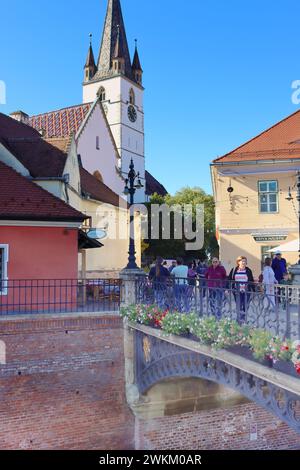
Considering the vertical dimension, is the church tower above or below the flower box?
above

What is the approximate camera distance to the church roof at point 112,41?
189 ft

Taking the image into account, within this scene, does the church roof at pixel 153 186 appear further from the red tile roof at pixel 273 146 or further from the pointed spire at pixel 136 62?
the red tile roof at pixel 273 146

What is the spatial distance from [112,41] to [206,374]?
184 feet

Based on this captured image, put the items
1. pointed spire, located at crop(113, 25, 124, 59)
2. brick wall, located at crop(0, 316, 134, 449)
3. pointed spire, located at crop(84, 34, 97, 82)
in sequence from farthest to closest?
pointed spire, located at crop(84, 34, 97, 82), pointed spire, located at crop(113, 25, 124, 59), brick wall, located at crop(0, 316, 134, 449)

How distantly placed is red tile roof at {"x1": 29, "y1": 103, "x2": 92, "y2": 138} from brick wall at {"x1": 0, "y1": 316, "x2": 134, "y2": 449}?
21263 mm

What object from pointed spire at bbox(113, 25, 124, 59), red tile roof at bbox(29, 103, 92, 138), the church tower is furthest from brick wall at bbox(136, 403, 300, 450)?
pointed spire at bbox(113, 25, 124, 59)

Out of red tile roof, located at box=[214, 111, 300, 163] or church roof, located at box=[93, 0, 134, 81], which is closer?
red tile roof, located at box=[214, 111, 300, 163]

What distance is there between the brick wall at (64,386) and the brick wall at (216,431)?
612 millimetres

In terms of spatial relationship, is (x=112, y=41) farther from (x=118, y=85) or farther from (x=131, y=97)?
(x=131, y=97)

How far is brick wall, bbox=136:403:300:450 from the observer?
1210 cm

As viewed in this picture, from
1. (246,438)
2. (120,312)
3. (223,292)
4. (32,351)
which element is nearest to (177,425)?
(246,438)

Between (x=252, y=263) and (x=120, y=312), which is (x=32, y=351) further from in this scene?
(x=252, y=263)

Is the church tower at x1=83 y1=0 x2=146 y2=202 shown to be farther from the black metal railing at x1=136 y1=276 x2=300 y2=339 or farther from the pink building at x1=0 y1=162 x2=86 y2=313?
the black metal railing at x1=136 y1=276 x2=300 y2=339

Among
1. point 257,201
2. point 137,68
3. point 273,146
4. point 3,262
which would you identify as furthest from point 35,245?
point 137,68
